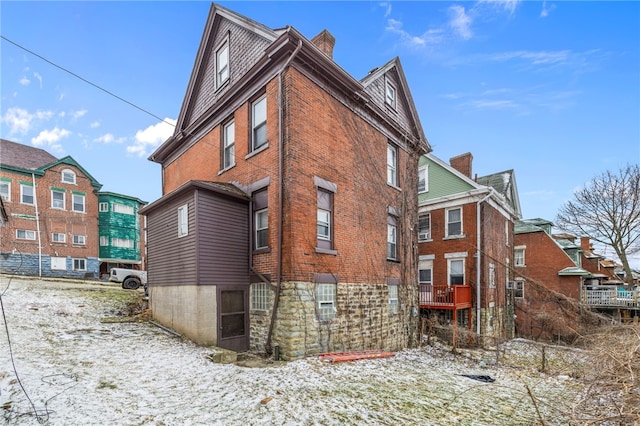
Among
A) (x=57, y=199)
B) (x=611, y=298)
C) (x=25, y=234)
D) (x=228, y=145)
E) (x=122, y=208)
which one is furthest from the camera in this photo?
(x=122, y=208)

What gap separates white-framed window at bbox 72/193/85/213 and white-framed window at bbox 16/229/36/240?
389 centimetres

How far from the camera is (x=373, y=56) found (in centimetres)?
1734

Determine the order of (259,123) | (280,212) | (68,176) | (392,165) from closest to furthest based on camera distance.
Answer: (280,212) → (259,123) → (392,165) → (68,176)

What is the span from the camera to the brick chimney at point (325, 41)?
482 inches

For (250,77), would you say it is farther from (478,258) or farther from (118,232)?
(118,232)

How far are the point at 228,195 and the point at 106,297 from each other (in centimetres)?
1037

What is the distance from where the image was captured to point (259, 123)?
37.0 ft

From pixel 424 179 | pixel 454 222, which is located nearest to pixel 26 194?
pixel 424 179

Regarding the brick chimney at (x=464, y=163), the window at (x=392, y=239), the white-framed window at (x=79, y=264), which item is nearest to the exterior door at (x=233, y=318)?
the window at (x=392, y=239)

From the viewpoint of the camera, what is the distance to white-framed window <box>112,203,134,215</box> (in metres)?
34.4

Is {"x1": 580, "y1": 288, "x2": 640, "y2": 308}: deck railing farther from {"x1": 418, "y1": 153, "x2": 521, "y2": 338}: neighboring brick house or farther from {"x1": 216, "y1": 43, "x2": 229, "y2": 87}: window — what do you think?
{"x1": 216, "y1": 43, "x2": 229, "y2": 87}: window

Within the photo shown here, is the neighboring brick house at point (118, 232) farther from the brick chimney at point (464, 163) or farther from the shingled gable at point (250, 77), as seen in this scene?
the brick chimney at point (464, 163)

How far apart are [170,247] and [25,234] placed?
26190 mm

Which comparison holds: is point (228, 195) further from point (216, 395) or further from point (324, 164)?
point (216, 395)
